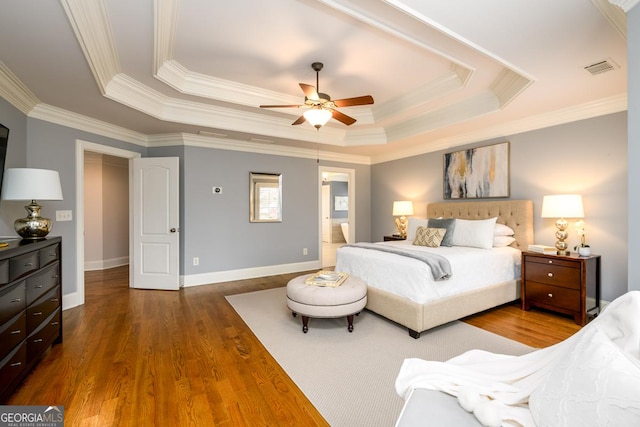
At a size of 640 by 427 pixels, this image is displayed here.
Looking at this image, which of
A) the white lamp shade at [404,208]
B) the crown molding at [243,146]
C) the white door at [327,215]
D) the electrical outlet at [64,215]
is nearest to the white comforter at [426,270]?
the white lamp shade at [404,208]

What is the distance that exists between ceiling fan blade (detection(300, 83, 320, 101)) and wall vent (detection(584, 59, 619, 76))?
7.72ft

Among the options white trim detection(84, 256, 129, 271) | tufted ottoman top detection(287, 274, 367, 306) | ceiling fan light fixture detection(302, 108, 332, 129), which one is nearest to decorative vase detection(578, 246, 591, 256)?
tufted ottoman top detection(287, 274, 367, 306)

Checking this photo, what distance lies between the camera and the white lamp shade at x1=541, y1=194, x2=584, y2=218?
10.2 ft

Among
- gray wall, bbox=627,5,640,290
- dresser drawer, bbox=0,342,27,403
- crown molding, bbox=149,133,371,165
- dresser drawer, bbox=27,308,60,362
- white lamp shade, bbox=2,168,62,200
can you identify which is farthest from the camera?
crown molding, bbox=149,133,371,165

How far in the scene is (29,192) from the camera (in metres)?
2.46

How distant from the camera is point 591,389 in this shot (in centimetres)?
80

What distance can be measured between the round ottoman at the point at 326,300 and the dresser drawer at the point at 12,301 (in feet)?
6.55

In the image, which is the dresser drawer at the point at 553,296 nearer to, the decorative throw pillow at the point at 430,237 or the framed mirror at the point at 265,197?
the decorative throw pillow at the point at 430,237

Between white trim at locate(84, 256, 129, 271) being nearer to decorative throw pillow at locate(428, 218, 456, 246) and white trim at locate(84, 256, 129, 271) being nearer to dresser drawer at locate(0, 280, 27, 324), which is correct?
dresser drawer at locate(0, 280, 27, 324)

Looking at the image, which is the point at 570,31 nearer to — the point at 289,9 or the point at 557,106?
the point at 557,106

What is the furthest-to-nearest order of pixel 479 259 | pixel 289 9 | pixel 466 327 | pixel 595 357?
1. pixel 479 259
2. pixel 466 327
3. pixel 289 9
4. pixel 595 357

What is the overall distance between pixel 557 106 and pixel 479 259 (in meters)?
2.03

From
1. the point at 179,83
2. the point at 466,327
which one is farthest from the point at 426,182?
the point at 179,83

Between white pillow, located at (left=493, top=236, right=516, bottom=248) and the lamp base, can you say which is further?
white pillow, located at (left=493, top=236, right=516, bottom=248)
